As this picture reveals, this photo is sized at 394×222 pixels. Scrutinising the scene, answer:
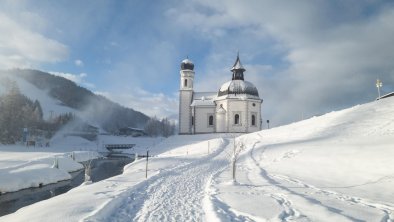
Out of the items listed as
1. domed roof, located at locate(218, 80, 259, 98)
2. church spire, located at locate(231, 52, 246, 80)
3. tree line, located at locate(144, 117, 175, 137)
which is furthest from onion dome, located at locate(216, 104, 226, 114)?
tree line, located at locate(144, 117, 175, 137)

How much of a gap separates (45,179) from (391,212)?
19.9 m

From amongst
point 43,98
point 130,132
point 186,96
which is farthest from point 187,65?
point 43,98

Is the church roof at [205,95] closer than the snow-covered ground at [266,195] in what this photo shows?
No

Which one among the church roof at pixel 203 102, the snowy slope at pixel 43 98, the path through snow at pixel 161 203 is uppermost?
the snowy slope at pixel 43 98

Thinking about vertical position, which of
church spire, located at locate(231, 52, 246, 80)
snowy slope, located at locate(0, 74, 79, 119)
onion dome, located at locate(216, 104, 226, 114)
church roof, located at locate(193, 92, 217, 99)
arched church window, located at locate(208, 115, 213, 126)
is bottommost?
arched church window, located at locate(208, 115, 213, 126)

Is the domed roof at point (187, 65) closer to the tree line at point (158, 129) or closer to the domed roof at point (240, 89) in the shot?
the domed roof at point (240, 89)

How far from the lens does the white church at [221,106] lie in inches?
2405

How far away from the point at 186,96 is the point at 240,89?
36.2 ft

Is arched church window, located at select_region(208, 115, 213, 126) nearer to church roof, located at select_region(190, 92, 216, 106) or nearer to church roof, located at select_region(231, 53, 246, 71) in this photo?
church roof, located at select_region(190, 92, 216, 106)

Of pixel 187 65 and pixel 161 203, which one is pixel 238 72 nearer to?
pixel 187 65

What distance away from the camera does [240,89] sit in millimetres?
62156

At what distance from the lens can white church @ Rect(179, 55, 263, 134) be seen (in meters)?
61.1

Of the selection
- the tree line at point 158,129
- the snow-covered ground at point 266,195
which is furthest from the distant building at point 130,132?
the snow-covered ground at point 266,195

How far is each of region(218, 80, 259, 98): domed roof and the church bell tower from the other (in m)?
6.83
